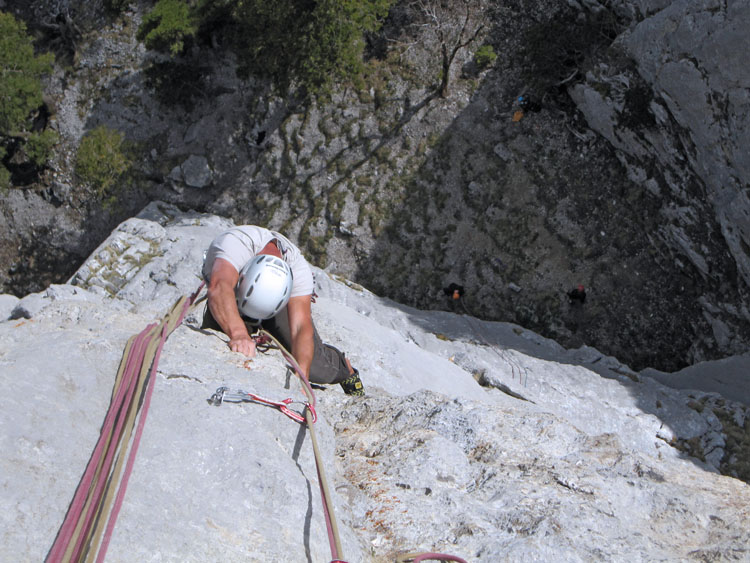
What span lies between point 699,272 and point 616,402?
712 cm

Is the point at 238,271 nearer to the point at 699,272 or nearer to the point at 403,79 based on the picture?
the point at 699,272

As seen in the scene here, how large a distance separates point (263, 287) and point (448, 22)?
60.6ft

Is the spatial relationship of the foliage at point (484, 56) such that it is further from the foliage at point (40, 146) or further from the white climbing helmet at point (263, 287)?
the foliage at point (40, 146)

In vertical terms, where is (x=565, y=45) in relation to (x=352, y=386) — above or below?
above

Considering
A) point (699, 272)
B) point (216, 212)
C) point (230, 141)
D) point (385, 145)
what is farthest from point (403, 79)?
point (699, 272)

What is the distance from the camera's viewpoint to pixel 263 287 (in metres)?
6.42

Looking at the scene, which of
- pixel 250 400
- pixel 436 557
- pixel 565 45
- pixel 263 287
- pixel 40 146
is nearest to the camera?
pixel 436 557

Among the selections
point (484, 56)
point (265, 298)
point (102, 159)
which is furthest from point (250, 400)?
point (102, 159)

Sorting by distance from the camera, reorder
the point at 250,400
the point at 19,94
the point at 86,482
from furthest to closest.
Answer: the point at 19,94, the point at 250,400, the point at 86,482

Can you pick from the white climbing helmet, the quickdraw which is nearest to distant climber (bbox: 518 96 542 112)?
the white climbing helmet

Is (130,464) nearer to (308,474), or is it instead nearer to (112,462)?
(112,462)

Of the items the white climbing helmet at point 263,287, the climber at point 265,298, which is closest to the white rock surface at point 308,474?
the climber at point 265,298

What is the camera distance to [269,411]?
16.1 ft

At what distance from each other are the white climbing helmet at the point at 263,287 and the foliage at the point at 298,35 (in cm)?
1299
